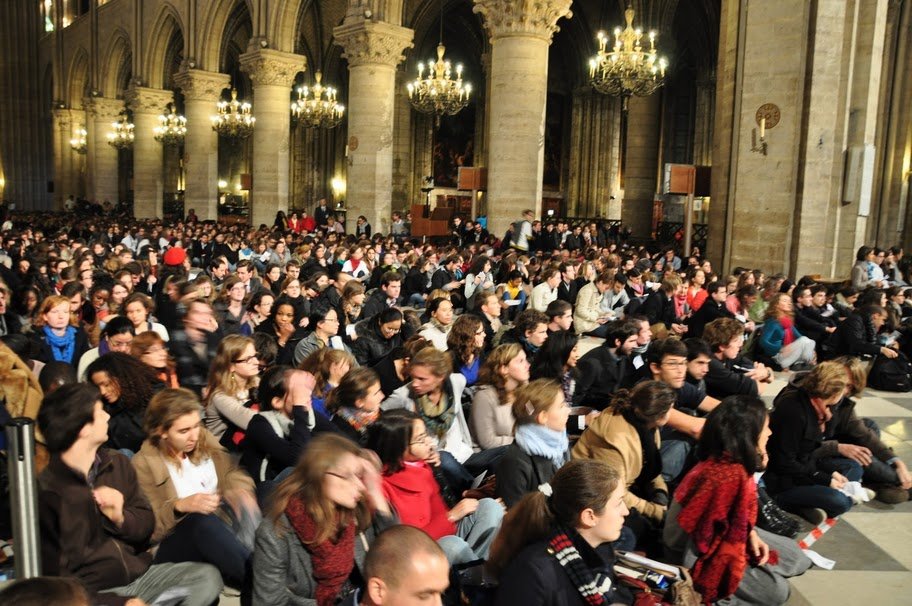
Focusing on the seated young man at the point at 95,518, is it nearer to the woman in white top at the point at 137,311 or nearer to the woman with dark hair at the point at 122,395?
the woman with dark hair at the point at 122,395

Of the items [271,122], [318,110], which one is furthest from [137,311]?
[318,110]

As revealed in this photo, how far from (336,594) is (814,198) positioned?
11.2 meters

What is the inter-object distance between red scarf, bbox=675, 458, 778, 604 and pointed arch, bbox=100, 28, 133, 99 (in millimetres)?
36497

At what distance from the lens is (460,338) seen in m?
6.14

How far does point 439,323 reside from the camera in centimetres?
735

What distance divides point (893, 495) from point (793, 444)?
100 cm

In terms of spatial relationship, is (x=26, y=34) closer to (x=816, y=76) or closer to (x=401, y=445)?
(x=816, y=76)

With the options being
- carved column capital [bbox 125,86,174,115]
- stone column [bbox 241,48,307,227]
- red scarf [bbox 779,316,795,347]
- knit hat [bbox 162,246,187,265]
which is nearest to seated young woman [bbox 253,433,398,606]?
red scarf [bbox 779,316,795,347]

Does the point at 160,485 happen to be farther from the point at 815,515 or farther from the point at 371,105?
the point at 371,105

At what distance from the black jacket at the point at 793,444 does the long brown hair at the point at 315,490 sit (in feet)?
10.4

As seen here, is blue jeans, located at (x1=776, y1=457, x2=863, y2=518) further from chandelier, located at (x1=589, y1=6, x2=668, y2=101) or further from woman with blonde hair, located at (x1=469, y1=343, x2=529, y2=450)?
chandelier, located at (x1=589, y1=6, x2=668, y2=101)

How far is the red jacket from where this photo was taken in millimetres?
3566

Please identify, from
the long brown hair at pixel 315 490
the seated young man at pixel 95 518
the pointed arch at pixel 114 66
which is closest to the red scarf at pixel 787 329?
the long brown hair at pixel 315 490

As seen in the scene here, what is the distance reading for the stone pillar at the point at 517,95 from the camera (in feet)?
47.5
